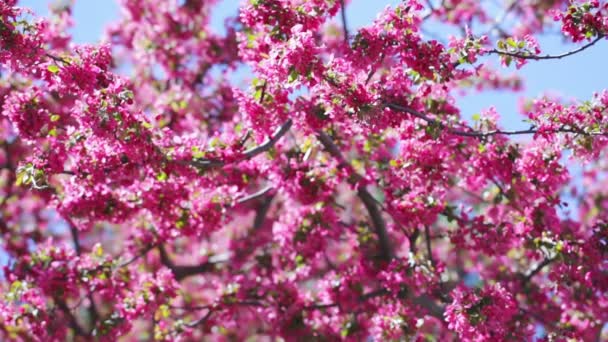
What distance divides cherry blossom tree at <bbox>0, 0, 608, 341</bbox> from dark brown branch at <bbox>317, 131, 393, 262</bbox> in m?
0.02

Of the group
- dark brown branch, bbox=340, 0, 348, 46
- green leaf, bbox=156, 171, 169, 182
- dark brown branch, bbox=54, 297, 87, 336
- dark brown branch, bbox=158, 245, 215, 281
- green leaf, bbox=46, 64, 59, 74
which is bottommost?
dark brown branch, bbox=54, 297, 87, 336

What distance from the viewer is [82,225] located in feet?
22.2

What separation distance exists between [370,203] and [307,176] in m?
1.06

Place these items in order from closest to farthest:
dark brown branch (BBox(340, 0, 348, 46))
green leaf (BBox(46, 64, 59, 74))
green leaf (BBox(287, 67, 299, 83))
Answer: green leaf (BBox(287, 67, 299, 83))
green leaf (BBox(46, 64, 59, 74))
dark brown branch (BBox(340, 0, 348, 46))

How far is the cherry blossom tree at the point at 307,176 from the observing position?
523 centimetres

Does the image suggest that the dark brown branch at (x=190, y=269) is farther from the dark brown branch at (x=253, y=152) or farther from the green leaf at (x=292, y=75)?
the green leaf at (x=292, y=75)

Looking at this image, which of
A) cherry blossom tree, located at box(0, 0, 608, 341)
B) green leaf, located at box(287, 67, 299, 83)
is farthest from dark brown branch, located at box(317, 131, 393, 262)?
green leaf, located at box(287, 67, 299, 83)

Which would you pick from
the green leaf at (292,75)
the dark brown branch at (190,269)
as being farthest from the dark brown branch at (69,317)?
the green leaf at (292,75)

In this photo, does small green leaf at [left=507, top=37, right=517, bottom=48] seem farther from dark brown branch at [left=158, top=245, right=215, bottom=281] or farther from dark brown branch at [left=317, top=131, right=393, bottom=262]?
dark brown branch at [left=158, top=245, right=215, bottom=281]

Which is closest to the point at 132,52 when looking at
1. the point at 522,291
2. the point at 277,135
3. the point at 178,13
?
the point at 178,13

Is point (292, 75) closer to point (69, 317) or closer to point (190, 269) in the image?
point (190, 269)

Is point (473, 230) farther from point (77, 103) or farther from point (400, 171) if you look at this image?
point (77, 103)

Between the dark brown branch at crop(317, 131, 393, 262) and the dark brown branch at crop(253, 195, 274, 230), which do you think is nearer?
the dark brown branch at crop(317, 131, 393, 262)

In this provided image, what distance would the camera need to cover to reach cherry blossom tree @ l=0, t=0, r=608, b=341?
5.23 meters
